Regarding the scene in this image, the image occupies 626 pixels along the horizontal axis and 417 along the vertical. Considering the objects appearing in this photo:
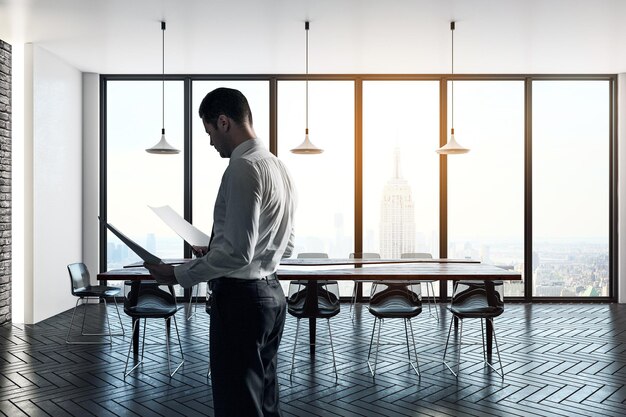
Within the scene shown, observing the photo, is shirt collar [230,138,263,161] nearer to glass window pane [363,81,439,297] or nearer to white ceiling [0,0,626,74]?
white ceiling [0,0,626,74]

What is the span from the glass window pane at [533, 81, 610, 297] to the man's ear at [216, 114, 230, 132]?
6883mm

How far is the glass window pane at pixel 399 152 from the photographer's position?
800cm

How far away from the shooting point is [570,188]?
7969mm

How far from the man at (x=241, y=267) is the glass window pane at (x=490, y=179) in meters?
6.34

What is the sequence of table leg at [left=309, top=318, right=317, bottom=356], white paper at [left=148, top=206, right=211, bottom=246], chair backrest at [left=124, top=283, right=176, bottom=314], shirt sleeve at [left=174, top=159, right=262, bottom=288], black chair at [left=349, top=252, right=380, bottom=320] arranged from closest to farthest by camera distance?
shirt sleeve at [left=174, top=159, right=262, bottom=288] → white paper at [left=148, top=206, right=211, bottom=246] → chair backrest at [left=124, top=283, right=176, bottom=314] → table leg at [left=309, top=318, right=317, bottom=356] → black chair at [left=349, top=252, right=380, bottom=320]

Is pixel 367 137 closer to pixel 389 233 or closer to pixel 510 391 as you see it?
pixel 389 233

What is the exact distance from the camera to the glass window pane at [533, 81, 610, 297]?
7941 millimetres

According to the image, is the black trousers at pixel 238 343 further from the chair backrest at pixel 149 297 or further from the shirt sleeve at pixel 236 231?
the chair backrest at pixel 149 297

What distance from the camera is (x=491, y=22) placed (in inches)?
231

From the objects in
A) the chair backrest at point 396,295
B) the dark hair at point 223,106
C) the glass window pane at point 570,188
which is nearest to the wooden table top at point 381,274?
the chair backrest at point 396,295

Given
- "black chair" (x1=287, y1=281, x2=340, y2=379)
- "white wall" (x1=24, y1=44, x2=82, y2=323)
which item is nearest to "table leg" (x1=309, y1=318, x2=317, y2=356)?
"black chair" (x1=287, y1=281, x2=340, y2=379)

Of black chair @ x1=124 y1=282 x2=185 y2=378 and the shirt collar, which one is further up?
the shirt collar

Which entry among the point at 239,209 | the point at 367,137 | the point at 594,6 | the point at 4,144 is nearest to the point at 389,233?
the point at 367,137

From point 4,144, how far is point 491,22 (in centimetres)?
537
